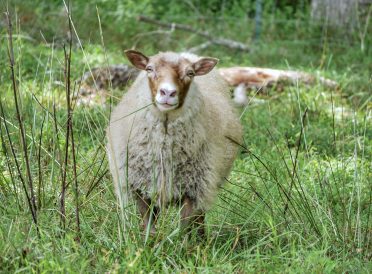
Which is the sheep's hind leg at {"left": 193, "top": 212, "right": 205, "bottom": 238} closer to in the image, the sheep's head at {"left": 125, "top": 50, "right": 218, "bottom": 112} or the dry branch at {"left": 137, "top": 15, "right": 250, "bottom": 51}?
the sheep's head at {"left": 125, "top": 50, "right": 218, "bottom": 112}

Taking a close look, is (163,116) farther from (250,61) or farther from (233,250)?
(250,61)

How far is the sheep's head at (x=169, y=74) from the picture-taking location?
14.1ft

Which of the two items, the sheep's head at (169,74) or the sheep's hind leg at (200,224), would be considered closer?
the sheep's head at (169,74)

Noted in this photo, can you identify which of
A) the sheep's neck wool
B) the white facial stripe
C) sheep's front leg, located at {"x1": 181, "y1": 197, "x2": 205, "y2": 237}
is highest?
the white facial stripe

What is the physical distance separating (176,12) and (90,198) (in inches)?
332

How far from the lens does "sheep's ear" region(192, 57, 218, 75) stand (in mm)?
4688

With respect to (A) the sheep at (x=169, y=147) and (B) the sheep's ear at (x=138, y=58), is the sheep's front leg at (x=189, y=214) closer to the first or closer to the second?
(A) the sheep at (x=169, y=147)

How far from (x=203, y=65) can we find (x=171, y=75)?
388mm

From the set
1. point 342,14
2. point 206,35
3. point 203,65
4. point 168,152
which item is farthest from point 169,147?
point 342,14

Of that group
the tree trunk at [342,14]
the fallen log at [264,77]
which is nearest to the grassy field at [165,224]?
the fallen log at [264,77]

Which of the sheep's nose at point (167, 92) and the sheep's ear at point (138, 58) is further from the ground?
the sheep's ear at point (138, 58)

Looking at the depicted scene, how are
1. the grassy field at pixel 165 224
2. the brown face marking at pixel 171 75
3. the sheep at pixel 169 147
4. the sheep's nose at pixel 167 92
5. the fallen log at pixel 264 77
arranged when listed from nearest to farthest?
the grassy field at pixel 165 224 < the sheep's nose at pixel 167 92 < the brown face marking at pixel 171 75 < the sheep at pixel 169 147 < the fallen log at pixel 264 77

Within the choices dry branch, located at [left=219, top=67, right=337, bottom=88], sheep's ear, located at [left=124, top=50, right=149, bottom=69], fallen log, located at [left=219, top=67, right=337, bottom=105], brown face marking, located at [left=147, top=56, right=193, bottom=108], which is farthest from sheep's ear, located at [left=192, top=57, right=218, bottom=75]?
dry branch, located at [left=219, top=67, right=337, bottom=88]

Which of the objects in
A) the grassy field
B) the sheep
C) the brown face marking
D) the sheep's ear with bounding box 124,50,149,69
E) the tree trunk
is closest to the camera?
the grassy field
